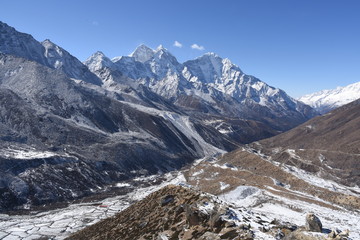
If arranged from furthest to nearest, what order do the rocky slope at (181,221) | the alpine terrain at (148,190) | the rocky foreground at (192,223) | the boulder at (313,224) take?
1. the alpine terrain at (148,190)
2. the rocky slope at (181,221)
3. the rocky foreground at (192,223)
4. the boulder at (313,224)

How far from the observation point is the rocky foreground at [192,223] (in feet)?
71.7

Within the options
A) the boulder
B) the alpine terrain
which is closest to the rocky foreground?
the boulder

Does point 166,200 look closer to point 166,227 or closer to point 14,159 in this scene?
point 166,227

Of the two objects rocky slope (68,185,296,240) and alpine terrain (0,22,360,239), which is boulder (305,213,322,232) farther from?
rocky slope (68,185,296,240)

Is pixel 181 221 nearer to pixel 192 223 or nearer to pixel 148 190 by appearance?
pixel 192 223

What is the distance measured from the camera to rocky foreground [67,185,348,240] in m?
21.9

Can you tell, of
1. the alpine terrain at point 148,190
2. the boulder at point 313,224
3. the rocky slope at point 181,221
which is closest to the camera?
the boulder at point 313,224

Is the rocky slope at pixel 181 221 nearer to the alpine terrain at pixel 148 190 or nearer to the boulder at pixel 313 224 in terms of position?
the alpine terrain at pixel 148 190

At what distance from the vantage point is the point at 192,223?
27.1 meters

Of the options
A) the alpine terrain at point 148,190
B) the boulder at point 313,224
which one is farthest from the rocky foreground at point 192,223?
the alpine terrain at point 148,190

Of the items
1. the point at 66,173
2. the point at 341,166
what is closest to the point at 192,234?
the point at 66,173

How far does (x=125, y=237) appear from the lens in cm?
3312

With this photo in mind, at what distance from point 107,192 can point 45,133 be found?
63.4 m

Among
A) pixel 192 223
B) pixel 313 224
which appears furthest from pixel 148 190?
pixel 313 224
